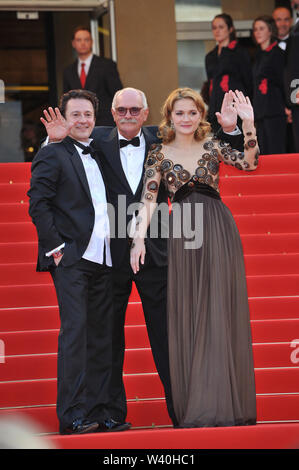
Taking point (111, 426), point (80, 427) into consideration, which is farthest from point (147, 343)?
point (80, 427)

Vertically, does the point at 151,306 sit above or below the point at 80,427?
above

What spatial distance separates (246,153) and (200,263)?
1.97ft

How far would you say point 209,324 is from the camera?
15.8ft

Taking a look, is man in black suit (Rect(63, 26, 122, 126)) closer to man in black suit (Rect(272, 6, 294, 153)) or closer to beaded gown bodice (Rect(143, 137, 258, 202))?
man in black suit (Rect(272, 6, 294, 153))

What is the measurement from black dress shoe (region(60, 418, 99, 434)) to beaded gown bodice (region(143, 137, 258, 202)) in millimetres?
Answer: 1158

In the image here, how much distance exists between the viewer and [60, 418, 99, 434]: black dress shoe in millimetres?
4688

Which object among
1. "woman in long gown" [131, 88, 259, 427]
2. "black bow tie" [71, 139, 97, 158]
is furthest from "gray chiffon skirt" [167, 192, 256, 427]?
"black bow tie" [71, 139, 97, 158]

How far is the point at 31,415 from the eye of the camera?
18.0 ft

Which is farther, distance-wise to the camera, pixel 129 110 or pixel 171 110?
pixel 129 110

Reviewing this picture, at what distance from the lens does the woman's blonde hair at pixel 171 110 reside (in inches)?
193

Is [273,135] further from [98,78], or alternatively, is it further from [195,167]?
[195,167]

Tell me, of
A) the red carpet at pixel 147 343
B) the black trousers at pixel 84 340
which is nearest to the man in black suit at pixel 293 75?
the red carpet at pixel 147 343

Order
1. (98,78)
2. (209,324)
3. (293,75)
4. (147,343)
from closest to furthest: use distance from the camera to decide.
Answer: (209,324) → (147,343) → (293,75) → (98,78)
